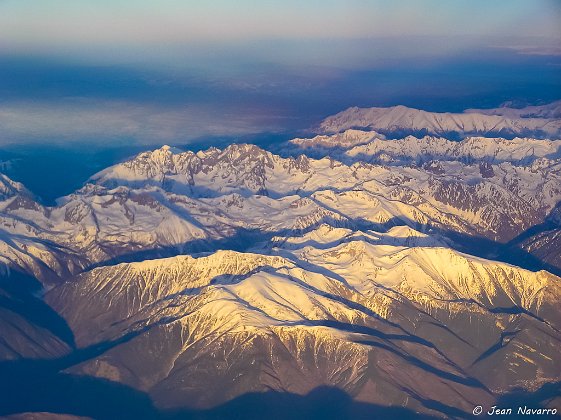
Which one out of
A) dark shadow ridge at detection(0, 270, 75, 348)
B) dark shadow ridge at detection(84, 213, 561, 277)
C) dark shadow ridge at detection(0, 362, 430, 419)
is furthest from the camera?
dark shadow ridge at detection(84, 213, 561, 277)

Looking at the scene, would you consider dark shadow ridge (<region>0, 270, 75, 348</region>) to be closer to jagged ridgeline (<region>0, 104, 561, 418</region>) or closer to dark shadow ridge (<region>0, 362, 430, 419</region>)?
jagged ridgeline (<region>0, 104, 561, 418</region>)

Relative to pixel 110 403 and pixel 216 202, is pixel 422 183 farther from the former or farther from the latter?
pixel 110 403

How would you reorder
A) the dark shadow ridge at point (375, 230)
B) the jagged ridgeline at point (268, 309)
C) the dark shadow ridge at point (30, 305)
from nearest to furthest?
1. the jagged ridgeline at point (268, 309)
2. the dark shadow ridge at point (30, 305)
3. the dark shadow ridge at point (375, 230)

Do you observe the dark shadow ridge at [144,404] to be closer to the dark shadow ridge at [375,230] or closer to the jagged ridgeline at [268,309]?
the jagged ridgeline at [268,309]

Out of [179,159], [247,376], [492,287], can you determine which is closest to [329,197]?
[179,159]

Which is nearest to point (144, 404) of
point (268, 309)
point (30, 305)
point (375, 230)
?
point (268, 309)

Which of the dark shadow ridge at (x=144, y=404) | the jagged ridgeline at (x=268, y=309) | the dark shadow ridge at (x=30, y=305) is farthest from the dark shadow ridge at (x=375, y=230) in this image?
the dark shadow ridge at (x=144, y=404)

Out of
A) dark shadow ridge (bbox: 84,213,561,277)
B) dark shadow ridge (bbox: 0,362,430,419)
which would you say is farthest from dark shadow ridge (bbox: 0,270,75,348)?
dark shadow ridge (bbox: 0,362,430,419)

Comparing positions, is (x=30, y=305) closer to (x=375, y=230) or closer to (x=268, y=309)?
(x=268, y=309)
